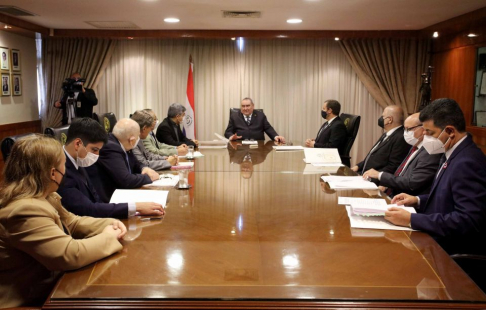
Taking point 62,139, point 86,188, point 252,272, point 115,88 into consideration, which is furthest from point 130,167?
point 115,88

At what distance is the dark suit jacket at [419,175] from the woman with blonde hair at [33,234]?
189 cm

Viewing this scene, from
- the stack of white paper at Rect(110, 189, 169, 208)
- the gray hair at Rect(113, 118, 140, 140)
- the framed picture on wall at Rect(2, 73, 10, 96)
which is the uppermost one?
the framed picture on wall at Rect(2, 73, 10, 96)

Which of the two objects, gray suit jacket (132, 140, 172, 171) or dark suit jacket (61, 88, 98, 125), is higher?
dark suit jacket (61, 88, 98, 125)

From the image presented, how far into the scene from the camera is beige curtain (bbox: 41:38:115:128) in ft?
24.3

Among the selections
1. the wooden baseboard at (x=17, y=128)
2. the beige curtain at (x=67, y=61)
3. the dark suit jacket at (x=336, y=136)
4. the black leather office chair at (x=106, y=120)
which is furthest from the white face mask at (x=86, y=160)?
the beige curtain at (x=67, y=61)

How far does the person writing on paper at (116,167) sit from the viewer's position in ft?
9.42

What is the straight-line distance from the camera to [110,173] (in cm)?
289

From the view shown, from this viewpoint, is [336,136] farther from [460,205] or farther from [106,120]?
[460,205]

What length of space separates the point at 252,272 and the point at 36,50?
7.00 metres

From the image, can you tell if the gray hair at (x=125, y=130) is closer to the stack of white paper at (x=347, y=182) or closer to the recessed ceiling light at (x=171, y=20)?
the stack of white paper at (x=347, y=182)

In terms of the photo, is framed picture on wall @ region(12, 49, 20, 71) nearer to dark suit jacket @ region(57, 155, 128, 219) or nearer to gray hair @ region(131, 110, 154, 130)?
gray hair @ region(131, 110, 154, 130)

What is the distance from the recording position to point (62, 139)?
313 centimetres

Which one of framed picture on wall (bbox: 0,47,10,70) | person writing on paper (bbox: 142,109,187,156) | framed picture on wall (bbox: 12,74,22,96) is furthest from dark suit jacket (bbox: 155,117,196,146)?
framed picture on wall (bbox: 12,74,22,96)

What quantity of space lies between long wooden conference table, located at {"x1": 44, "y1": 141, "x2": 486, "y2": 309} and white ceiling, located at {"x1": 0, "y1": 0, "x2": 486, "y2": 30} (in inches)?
122
